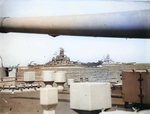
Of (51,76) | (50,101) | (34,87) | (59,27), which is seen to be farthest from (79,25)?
(34,87)

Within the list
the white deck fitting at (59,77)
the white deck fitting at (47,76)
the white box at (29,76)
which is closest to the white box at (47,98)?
the white deck fitting at (47,76)

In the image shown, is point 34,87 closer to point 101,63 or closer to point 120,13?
point 101,63

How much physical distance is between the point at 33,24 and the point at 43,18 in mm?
247

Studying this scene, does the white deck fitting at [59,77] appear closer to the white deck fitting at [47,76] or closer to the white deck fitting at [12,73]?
the white deck fitting at [47,76]

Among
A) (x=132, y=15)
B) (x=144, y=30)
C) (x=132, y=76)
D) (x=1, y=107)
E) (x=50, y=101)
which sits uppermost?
(x=132, y=15)

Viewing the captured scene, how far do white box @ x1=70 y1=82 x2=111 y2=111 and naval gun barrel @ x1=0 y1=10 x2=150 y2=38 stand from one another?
0.96 meters

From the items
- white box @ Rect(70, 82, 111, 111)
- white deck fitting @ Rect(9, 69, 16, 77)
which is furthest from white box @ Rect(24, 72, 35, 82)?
white box @ Rect(70, 82, 111, 111)

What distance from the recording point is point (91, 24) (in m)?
3.74

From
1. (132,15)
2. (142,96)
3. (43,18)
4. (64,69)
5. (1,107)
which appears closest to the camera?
(132,15)

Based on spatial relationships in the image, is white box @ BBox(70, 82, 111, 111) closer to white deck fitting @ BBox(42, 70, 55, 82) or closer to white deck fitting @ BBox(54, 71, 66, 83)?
white deck fitting @ BBox(42, 70, 55, 82)

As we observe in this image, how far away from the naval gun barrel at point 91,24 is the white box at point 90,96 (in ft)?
3.14

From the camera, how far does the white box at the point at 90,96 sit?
358 centimetres

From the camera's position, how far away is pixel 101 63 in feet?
22.9

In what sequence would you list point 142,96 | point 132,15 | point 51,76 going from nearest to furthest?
point 132,15 < point 142,96 < point 51,76
